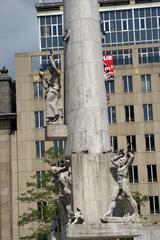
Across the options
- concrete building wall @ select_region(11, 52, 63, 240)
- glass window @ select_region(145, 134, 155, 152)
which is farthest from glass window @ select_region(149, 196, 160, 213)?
concrete building wall @ select_region(11, 52, 63, 240)

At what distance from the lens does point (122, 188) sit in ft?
76.0

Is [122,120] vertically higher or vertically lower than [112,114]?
lower

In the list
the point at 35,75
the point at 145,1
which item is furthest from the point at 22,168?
the point at 145,1

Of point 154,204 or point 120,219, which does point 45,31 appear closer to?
point 154,204

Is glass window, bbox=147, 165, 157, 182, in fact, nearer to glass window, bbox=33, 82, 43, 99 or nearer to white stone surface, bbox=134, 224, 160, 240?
glass window, bbox=33, 82, 43, 99

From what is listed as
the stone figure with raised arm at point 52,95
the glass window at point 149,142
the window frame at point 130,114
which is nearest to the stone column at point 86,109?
the stone figure with raised arm at point 52,95

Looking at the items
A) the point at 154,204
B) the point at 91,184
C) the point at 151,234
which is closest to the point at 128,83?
the point at 154,204

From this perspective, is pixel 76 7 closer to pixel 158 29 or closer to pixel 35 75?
pixel 35 75

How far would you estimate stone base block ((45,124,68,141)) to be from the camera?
24.8 meters

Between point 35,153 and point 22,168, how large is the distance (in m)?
2.38

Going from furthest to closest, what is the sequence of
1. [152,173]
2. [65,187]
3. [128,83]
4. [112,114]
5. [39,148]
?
[128,83] < [112,114] < [39,148] < [152,173] < [65,187]

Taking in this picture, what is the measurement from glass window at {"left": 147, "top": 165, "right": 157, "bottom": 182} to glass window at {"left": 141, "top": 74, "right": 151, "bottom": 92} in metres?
9.47

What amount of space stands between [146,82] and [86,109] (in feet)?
189

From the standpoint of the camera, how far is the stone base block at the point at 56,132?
2478cm
